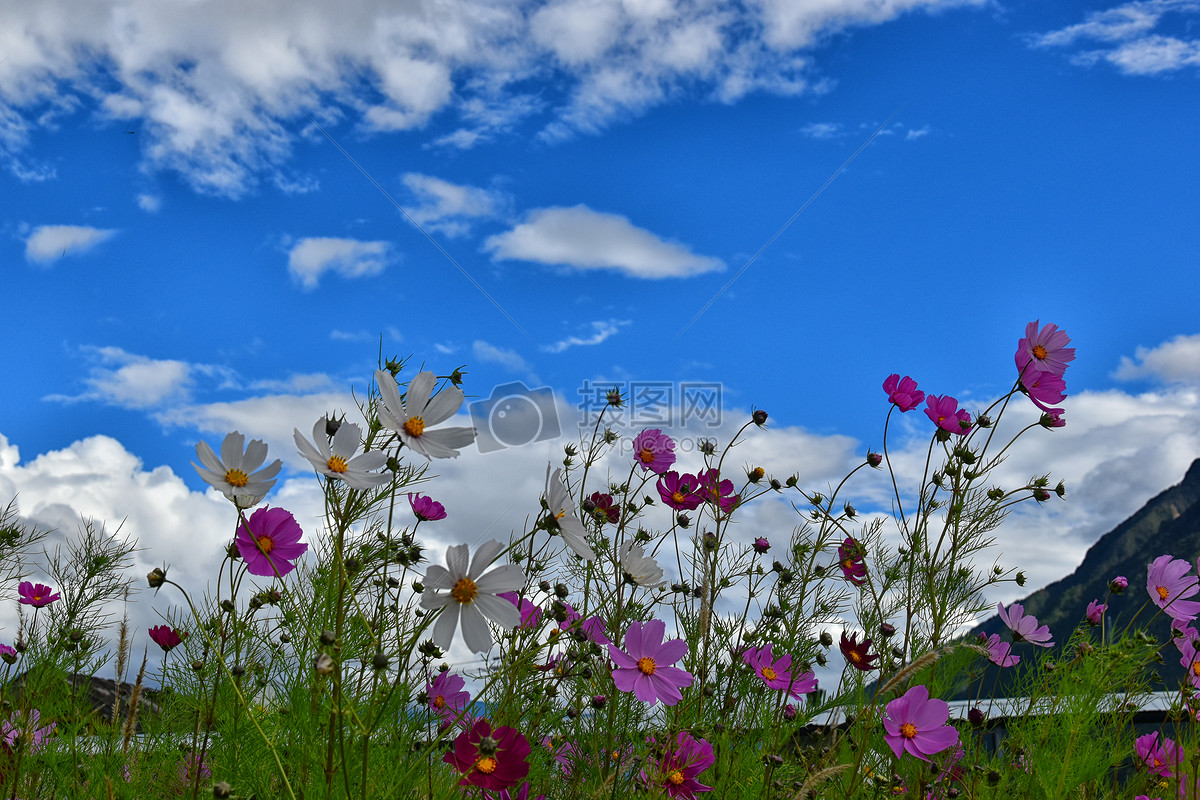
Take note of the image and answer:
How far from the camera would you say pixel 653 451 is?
7.70 ft

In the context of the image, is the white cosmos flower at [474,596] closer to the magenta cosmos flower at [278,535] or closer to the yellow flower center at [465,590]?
the yellow flower center at [465,590]

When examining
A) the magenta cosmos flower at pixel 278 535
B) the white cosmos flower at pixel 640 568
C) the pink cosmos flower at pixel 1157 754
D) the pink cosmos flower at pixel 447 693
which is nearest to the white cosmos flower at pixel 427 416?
the magenta cosmos flower at pixel 278 535

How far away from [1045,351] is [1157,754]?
1.32 metres

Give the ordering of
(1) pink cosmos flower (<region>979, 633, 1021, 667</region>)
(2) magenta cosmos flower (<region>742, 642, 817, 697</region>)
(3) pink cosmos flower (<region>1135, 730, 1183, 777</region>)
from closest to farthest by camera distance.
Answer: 1. (2) magenta cosmos flower (<region>742, 642, 817, 697</region>)
2. (3) pink cosmos flower (<region>1135, 730, 1183, 777</region>)
3. (1) pink cosmos flower (<region>979, 633, 1021, 667</region>)

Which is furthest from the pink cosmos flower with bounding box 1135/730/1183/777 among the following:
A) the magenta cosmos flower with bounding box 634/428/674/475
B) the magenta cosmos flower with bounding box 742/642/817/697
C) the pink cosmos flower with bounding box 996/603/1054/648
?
the magenta cosmos flower with bounding box 634/428/674/475

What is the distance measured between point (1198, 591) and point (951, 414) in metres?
0.76

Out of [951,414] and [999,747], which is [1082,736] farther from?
[951,414]

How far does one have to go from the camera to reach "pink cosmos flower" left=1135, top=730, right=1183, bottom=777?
7.55ft

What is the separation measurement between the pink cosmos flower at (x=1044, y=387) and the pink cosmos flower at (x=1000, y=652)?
2.50 feet

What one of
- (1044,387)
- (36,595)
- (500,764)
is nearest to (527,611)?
(500,764)

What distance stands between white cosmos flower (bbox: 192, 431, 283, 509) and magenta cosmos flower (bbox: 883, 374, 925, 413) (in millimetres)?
1627

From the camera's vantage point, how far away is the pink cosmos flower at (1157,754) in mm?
2303

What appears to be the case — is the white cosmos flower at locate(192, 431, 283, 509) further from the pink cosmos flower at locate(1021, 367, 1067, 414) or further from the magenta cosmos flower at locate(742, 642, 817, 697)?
the pink cosmos flower at locate(1021, 367, 1067, 414)

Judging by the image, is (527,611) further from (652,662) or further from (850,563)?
(850,563)
